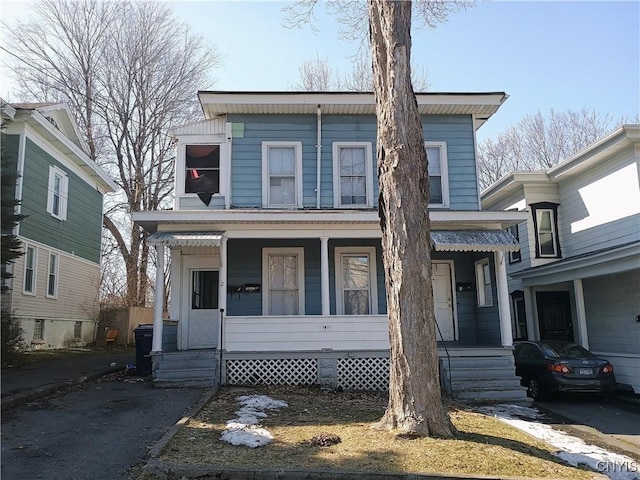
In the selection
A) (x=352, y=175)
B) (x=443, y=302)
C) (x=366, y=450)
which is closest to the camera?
(x=366, y=450)

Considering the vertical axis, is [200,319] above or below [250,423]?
above

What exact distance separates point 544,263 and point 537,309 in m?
1.52

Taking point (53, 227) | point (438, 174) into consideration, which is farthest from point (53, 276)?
point (438, 174)

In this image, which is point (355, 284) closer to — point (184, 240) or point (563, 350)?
point (184, 240)

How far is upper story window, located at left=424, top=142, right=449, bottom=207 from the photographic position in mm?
13469

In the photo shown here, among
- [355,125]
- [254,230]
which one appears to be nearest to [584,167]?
[355,125]

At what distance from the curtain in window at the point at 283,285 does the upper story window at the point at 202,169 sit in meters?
2.48

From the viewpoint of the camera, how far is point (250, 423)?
756 centimetres

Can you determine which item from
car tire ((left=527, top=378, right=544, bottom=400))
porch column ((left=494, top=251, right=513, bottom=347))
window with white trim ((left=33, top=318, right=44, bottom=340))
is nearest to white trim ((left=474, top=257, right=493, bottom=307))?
porch column ((left=494, top=251, right=513, bottom=347))

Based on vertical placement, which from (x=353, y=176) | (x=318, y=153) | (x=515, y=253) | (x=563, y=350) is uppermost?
(x=318, y=153)

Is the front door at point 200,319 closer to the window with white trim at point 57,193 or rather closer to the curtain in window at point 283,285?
the curtain in window at point 283,285

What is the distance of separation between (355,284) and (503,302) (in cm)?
367

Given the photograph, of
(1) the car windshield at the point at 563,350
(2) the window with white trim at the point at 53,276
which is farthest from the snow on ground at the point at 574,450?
(2) the window with white trim at the point at 53,276

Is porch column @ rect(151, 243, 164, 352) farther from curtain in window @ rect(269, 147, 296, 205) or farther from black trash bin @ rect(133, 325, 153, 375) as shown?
curtain in window @ rect(269, 147, 296, 205)
